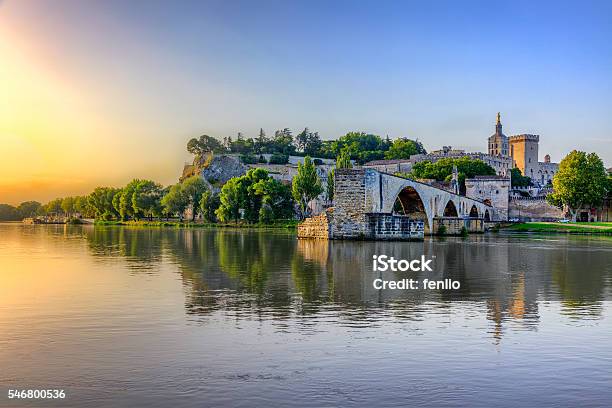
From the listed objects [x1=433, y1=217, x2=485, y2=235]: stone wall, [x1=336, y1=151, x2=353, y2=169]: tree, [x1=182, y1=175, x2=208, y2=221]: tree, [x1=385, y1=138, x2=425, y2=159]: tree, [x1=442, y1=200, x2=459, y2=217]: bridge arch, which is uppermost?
[x1=385, y1=138, x2=425, y2=159]: tree

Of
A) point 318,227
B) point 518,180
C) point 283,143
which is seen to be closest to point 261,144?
point 283,143

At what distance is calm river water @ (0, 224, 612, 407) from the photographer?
807cm

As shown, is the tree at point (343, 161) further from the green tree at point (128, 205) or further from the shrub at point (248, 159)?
the shrub at point (248, 159)

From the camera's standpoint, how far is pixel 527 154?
155375 millimetres

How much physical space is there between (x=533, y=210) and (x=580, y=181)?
679 inches

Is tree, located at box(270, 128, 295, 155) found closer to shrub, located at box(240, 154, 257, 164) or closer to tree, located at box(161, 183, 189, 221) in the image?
shrub, located at box(240, 154, 257, 164)

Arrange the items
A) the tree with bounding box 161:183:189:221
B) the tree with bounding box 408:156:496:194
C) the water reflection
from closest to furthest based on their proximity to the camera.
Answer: the water reflection, the tree with bounding box 161:183:189:221, the tree with bounding box 408:156:496:194

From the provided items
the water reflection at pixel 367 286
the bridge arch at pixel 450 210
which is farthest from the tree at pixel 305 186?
the water reflection at pixel 367 286

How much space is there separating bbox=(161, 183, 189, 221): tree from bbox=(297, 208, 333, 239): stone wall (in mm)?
52066

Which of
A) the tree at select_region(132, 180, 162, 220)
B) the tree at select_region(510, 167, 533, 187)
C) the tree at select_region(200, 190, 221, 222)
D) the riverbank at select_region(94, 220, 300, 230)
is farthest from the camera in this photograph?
the tree at select_region(510, 167, 533, 187)

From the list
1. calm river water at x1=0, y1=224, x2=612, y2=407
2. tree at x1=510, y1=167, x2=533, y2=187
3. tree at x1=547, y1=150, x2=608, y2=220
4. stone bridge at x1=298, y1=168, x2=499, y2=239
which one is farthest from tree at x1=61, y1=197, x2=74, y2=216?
calm river water at x1=0, y1=224, x2=612, y2=407

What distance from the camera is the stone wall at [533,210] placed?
101562 mm

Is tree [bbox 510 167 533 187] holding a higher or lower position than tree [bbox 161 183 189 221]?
higher

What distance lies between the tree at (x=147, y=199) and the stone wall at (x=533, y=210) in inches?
2083
